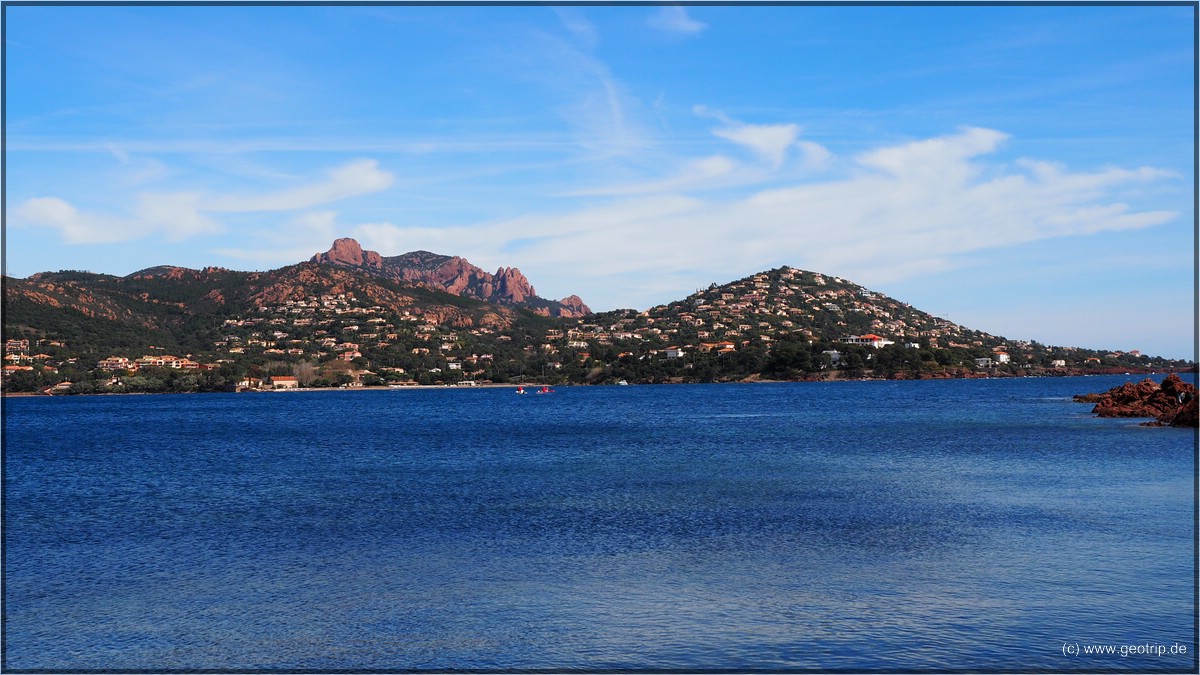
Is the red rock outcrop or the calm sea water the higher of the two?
the red rock outcrop

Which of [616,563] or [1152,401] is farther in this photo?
[1152,401]

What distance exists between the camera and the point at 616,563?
1959cm

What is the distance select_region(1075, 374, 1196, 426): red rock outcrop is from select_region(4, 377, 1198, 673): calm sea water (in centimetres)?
1926

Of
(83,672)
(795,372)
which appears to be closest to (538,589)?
(83,672)

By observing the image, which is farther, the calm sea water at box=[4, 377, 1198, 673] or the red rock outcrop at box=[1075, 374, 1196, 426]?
the red rock outcrop at box=[1075, 374, 1196, 426]

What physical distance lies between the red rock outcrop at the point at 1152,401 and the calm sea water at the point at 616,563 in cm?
1926

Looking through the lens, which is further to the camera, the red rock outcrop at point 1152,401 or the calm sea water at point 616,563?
the red rock outcrop at point 1152,401

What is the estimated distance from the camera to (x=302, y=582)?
1859 centimetres

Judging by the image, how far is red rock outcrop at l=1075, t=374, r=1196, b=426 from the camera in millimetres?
60281

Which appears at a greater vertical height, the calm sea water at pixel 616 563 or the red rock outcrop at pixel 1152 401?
the red rock outcrop at pixel 1152 401

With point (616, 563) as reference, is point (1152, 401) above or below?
above

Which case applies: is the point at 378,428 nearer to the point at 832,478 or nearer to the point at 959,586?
the point at 832,478

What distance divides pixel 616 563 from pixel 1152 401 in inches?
2459

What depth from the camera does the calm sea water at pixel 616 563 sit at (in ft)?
45.7
